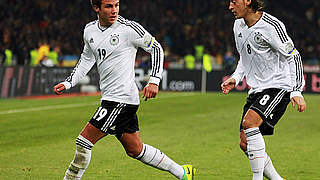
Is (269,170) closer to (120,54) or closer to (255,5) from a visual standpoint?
(255,5)

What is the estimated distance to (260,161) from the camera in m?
6.46

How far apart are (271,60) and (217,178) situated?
1.91 m

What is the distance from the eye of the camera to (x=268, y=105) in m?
6.49

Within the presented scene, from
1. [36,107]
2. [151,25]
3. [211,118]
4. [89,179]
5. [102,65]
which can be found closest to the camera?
[102,65]

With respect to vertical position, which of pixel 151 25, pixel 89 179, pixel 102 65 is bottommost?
pixel 89 179

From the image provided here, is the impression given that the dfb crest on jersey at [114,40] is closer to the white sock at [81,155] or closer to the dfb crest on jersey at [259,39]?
the white sock at [81,155]

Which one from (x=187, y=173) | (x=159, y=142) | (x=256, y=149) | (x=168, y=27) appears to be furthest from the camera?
(x=168, y=27)

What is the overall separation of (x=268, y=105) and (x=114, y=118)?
1.49m

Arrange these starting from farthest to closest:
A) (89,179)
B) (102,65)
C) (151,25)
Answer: (151,25) < (89,179) < (102,65)

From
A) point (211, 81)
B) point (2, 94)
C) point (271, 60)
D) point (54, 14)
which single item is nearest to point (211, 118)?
point (2, 94)

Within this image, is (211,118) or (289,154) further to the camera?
(211,118)

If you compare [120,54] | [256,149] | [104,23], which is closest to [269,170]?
[256,149]

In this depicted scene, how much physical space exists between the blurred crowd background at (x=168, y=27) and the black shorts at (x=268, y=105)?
18226mm

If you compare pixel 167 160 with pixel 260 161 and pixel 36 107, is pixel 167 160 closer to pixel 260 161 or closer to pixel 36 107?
pixel 260 161
